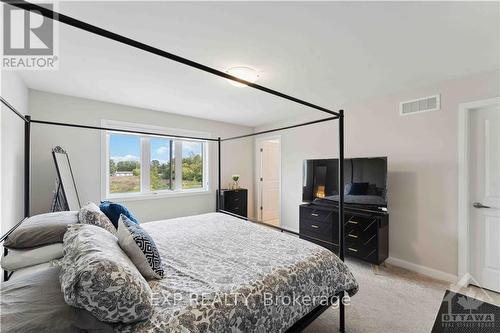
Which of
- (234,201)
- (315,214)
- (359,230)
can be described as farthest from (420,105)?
(234,201)

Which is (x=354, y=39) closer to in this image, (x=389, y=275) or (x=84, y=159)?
(x=389, y=275)

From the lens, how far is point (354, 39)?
5.97 ft

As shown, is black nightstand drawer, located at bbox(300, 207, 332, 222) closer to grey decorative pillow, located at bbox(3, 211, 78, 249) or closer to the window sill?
the window sill

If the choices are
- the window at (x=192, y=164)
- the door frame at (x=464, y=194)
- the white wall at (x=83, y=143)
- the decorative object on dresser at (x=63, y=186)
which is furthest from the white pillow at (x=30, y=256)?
the door frame at (x=464, y=194)

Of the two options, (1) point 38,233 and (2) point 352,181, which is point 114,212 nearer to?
(1) point 38,233

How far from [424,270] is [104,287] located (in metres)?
3.58

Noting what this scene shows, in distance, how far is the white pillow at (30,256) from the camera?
4.63 ft

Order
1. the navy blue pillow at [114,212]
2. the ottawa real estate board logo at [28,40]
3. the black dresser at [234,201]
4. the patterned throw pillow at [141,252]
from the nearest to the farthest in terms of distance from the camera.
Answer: the patterned throw pillow at [141,252] → the ottawa real estate board logo at [28,40] → the navy blue pillow at [114,212] → the black dresser at [234,201]

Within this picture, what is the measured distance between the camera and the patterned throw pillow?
131cm

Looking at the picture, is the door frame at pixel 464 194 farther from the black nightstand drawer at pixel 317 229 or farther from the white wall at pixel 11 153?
the white wall at pixel 11 153

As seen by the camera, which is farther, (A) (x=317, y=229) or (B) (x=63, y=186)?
(A) (x=317, y=229)

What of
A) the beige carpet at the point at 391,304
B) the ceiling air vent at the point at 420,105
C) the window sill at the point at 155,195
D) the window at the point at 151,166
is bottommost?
the beige carpet at the point at 391,304

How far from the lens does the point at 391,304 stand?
2.24 m

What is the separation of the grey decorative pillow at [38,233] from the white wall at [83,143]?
1779 millimetres
